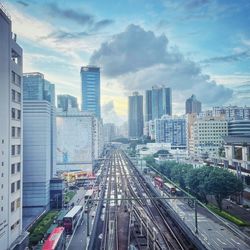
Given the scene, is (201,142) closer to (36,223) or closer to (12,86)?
(36,223)

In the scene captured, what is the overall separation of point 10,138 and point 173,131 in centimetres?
10163

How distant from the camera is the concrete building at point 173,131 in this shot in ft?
377

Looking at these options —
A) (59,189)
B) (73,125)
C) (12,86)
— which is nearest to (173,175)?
(59,189)

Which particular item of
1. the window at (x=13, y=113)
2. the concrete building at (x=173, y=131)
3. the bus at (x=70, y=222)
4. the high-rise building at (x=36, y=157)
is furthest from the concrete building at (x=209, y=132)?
the window at (x=13, y=113)

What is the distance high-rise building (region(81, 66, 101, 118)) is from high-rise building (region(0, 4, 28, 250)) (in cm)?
12271

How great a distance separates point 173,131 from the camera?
384 feet

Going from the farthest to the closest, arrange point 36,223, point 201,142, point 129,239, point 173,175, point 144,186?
1. point 201,142
2. point 144,186
3. point 173,175
4. point 36,223
5. point 129,239

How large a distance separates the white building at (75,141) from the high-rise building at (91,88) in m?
77.1

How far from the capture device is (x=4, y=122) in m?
17.8

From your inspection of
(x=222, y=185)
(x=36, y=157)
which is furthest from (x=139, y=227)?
(x=36, y=157)

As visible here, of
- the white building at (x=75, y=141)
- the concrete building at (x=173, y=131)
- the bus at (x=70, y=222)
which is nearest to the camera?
the bus at (x=70, y=222)

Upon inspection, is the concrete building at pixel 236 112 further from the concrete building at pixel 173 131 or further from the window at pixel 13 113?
the window at pixel 13 113

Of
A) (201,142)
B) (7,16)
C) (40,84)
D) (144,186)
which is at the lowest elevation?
(144,186)

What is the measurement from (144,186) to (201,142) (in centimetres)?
2627
